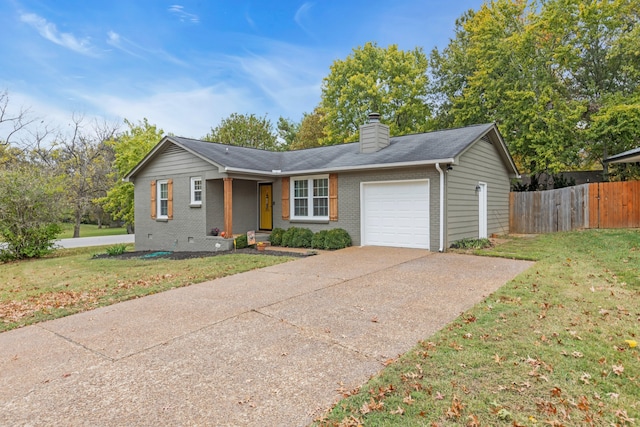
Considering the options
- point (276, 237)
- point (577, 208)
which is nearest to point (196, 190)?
point (276, 237)

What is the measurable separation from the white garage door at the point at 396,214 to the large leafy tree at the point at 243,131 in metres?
22.9

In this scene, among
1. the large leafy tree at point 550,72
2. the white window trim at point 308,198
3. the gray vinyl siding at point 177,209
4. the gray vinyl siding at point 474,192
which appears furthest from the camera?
the large leafy tree at point 550,72

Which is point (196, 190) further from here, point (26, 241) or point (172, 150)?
point (26, 241)

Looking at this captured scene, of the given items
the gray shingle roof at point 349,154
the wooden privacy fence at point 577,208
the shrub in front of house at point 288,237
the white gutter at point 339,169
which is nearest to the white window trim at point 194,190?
the gray shingle roof at point 349,154

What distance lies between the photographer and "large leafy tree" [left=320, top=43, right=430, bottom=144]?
88.3ft

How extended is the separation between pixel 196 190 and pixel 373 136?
6581mm

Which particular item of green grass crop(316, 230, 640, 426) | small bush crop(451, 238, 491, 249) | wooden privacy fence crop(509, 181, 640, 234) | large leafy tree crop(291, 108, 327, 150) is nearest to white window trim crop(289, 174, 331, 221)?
small bush crop(451, 238, 491, 249)

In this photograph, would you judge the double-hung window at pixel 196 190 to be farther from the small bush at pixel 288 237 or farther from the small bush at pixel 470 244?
the small bush at pixel 470 244

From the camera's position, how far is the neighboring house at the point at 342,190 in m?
10.9

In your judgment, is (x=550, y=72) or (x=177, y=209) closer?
(x=177, y=209)

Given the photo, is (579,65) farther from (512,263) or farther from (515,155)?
(512,263)

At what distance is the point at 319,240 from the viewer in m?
12.0

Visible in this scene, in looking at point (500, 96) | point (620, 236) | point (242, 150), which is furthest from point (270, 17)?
point (620, 236)

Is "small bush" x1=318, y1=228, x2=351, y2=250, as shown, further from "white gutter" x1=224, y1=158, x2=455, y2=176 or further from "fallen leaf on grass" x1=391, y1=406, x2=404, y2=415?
"fallen leaf on grass" x1=391, y1=406, x2=404, y2=415
